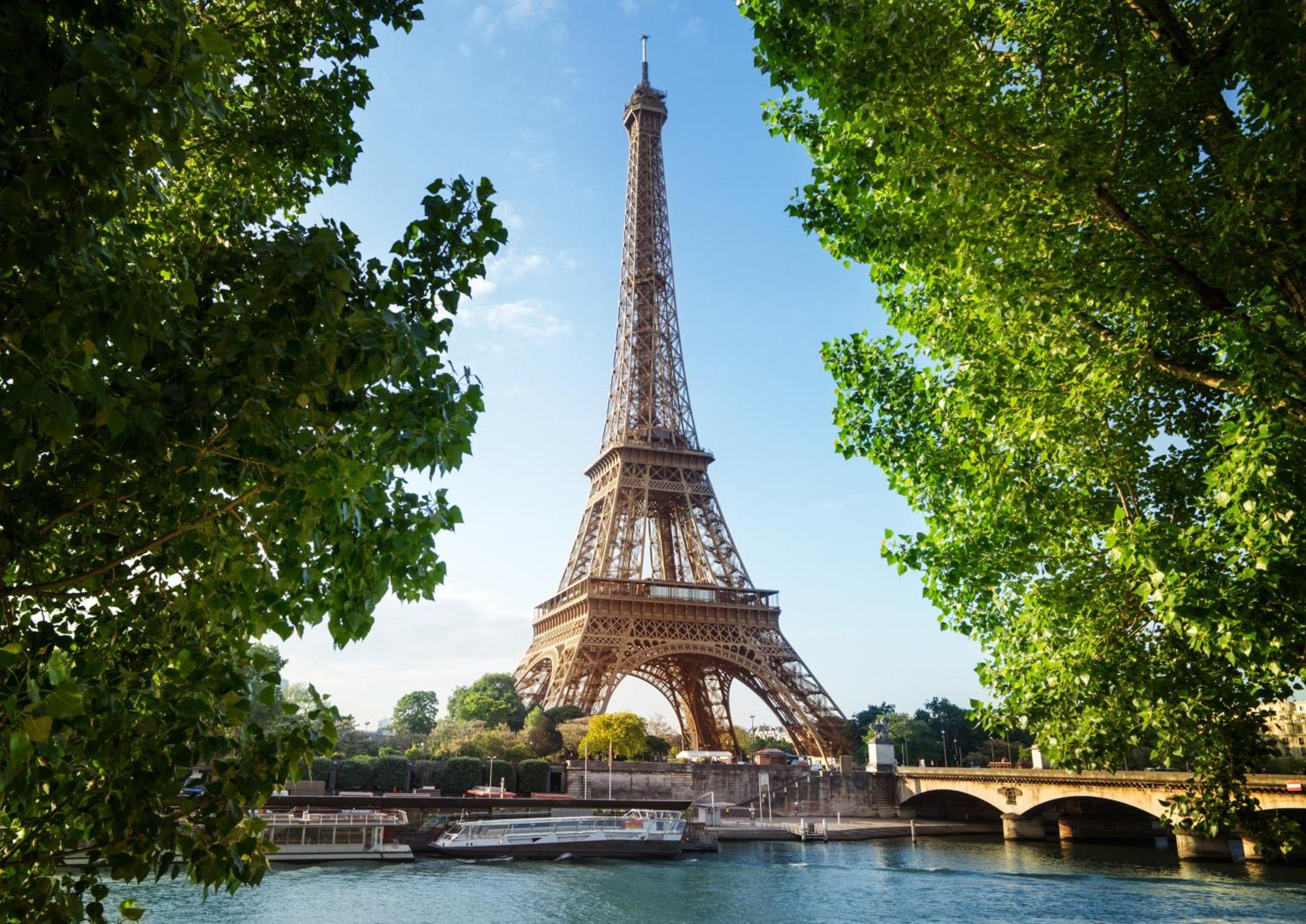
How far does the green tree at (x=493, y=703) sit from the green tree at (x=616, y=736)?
855 centimetres

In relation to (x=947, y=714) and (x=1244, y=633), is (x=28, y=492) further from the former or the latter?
(x=947, y=714)

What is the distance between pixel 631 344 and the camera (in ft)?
218

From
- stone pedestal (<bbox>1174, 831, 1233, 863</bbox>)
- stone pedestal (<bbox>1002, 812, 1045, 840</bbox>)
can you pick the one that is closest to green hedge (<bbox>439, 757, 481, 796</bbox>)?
stone pedestal (<bbox>1002, 812, 1045, 840</bbox>)

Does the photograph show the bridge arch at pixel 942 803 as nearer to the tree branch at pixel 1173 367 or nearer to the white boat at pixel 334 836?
the white boat at pixel 334 836

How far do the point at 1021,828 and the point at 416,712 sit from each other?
5939 cm

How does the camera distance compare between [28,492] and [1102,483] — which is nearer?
[28,492]

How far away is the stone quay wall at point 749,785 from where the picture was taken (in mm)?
50156

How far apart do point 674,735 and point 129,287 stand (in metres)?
80.1

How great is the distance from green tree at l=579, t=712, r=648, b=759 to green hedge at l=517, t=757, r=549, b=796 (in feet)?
8.52

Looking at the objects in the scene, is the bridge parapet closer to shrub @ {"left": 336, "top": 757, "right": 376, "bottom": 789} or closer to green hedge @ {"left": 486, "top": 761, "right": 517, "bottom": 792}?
green hedge @ {"left": 486, "top": 761, "right": 517, "bottom": 792}

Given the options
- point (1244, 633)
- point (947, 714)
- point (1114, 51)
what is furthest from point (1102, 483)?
point (947, 714)

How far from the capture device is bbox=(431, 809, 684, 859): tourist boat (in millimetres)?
35750

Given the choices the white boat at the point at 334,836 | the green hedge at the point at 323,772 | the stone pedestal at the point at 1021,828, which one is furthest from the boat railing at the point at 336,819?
the stone pedestal at the point at 1021,828

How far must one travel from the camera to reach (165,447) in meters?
3.67
